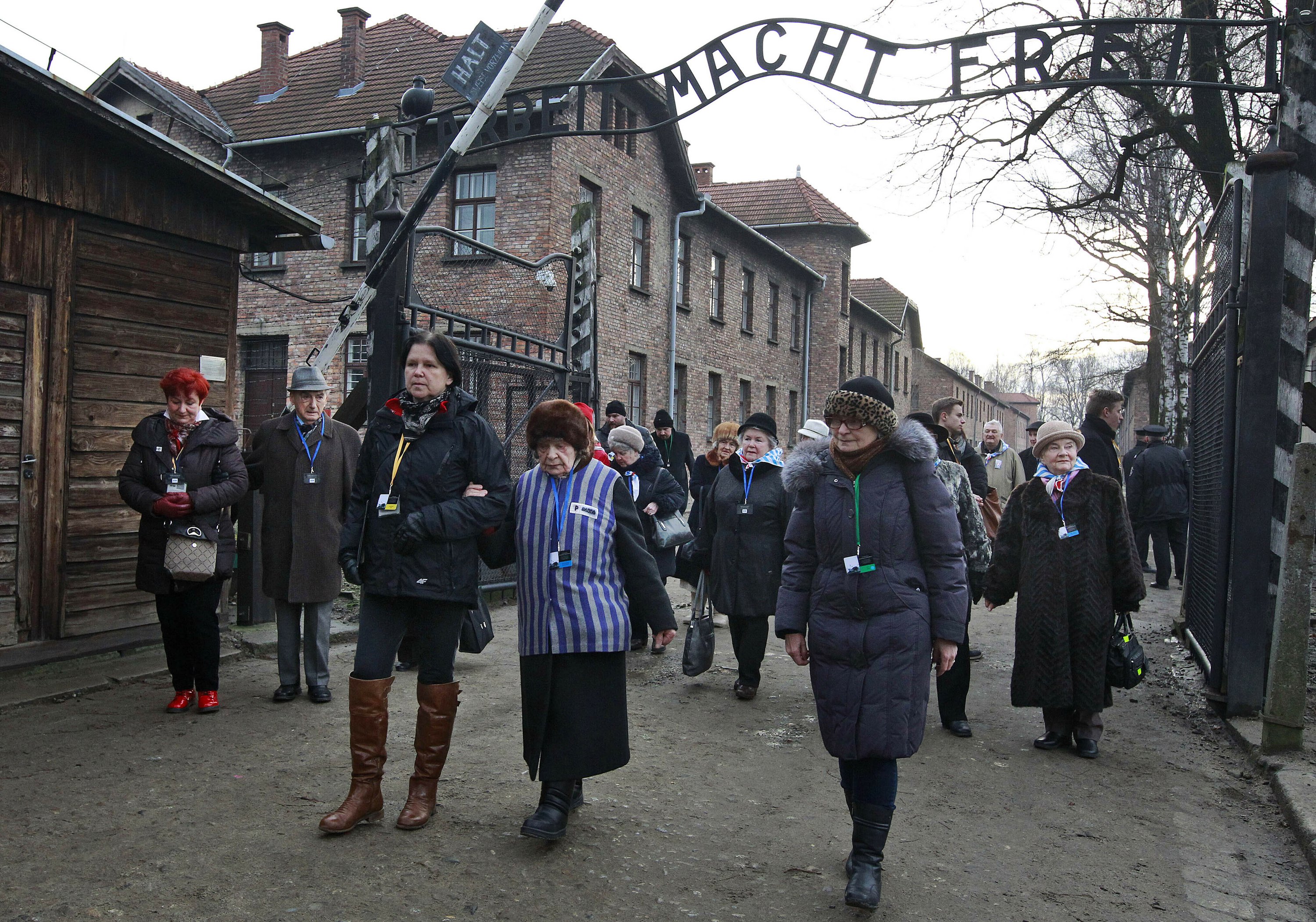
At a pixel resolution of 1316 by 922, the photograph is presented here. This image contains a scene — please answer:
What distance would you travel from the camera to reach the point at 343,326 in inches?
317

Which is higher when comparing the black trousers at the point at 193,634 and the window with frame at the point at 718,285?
the window with frame at the point at 718,285

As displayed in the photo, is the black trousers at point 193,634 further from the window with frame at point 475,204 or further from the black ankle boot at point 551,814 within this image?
the window with frame at point 475,204

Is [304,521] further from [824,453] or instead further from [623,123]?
[623,123]

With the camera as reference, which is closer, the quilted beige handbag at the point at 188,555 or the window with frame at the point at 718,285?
the quilted beige handbag at the point at 188,555

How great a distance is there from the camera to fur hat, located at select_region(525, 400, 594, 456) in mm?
4137

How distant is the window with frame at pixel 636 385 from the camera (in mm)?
23031

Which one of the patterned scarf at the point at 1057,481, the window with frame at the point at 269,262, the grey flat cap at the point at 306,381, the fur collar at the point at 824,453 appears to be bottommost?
the patterned scarf at the point at 1057,481

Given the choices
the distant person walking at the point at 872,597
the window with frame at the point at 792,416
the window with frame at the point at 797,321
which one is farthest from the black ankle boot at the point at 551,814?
the window with frame at the point at 797,321

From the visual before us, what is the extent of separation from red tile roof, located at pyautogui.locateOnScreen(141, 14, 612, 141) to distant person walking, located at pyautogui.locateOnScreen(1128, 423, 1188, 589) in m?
12.6

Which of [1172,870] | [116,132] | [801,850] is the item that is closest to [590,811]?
[801,850]

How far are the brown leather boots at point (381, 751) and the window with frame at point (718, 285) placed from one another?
922 inches

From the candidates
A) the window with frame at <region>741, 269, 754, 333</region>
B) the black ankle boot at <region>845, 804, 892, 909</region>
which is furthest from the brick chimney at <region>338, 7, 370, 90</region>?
the black ankle boot at <region>845, 804, 892, 909</region>

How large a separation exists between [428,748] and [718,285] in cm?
2443

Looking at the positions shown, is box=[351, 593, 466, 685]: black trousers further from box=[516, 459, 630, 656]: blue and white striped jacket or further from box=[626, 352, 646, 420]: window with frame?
box=[626, 352, 646, 420]: window with frame
